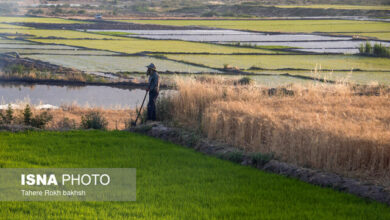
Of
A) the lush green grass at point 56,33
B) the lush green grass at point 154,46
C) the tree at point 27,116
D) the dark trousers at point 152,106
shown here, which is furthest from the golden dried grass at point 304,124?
the lush green grass at point 56,33

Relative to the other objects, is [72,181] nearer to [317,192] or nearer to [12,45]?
[317,192]

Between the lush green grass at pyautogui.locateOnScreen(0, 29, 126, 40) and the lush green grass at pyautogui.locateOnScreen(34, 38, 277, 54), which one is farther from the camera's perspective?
the lush green grass at pyautogui.locateOnScreen(0, 29, 126, 40)

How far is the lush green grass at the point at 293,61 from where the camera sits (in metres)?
26.9

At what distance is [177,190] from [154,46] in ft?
91.5

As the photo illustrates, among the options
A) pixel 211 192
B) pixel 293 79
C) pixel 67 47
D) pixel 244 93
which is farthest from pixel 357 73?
pixel 211 192

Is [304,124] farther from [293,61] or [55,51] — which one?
[55,51]

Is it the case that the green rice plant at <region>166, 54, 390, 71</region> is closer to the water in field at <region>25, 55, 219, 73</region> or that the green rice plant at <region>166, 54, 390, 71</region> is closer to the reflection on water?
the water in field at <region>25, 55, 219, 73</region>

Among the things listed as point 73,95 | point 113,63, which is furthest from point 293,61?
point 73,95

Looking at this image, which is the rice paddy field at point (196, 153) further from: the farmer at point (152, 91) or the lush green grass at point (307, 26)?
the lush green grass at point (307, 26)

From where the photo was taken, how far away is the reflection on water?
20.0 meters

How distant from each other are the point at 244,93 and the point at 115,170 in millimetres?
6171

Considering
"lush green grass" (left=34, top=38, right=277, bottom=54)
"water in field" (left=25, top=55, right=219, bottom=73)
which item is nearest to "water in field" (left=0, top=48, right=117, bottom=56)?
"water in field" (left=25, top=55, right=219, bottom=73)

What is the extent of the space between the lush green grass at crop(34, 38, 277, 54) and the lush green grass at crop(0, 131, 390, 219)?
2260cm

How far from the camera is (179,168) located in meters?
8.59
